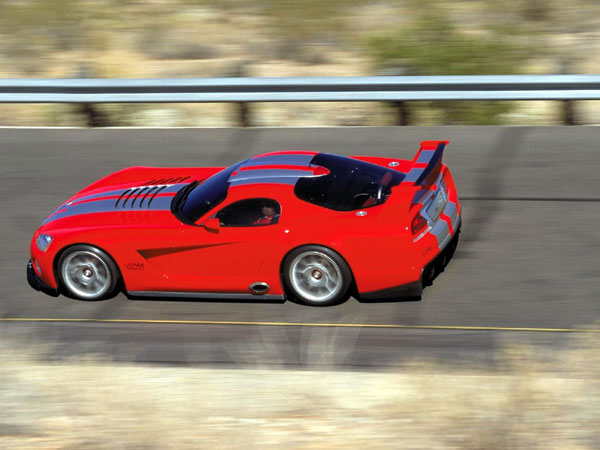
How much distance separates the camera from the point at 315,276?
328 inches

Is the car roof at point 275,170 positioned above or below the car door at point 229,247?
above

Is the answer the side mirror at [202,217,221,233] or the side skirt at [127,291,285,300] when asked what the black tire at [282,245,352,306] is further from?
the side mirror at [202,217,221,233]

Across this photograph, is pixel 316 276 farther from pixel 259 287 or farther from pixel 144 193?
pixel 144 193

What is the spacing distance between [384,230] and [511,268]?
5.72ft

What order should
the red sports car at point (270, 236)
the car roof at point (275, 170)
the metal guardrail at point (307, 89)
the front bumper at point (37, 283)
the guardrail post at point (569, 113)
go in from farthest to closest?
the guardrail post at point (569, 113) → the metal guardrail at point (307, 89) → the front bumper at point (37, 283) → the car roof at point (275, 170) → the red sports car at point (270, 236)

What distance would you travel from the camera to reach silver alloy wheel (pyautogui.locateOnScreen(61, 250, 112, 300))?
8.84 meters

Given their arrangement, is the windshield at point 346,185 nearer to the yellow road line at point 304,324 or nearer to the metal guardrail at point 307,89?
the yellow road line at point 304,324

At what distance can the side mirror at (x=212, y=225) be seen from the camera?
837 centimetres

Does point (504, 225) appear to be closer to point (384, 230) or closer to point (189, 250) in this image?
point (384, 230)

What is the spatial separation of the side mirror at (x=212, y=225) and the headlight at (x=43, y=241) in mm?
1536

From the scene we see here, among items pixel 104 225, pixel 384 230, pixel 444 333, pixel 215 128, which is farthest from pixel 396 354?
pixel 215 128

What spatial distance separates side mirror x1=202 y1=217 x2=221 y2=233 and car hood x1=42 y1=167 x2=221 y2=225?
617 millimetres

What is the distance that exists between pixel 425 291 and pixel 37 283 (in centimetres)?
362

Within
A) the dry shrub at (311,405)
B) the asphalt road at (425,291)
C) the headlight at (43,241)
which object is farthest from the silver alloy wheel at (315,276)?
the headlight at (43,241)
